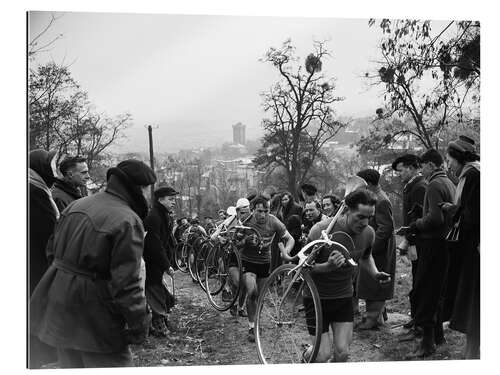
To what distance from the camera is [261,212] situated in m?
6.57

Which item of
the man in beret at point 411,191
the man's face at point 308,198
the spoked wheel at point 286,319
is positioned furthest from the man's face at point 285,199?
the spoked wheel at point 286,319

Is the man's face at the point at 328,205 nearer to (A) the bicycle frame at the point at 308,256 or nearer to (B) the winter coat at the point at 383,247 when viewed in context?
(B) the winter coat at the point at 383,247

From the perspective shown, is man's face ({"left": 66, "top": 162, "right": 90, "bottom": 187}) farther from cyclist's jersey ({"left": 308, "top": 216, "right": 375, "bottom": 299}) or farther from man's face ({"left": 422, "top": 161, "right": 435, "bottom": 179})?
man's face ({"left": 422, "top": 161, "right": 435, "bottom": 179})

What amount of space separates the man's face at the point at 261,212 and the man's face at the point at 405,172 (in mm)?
1325

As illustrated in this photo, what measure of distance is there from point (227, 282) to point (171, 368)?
1.80 m

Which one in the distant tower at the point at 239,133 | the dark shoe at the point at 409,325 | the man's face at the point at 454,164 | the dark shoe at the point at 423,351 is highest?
the distant tower at the point at 239,133

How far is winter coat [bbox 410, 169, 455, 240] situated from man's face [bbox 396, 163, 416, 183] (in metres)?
0.32

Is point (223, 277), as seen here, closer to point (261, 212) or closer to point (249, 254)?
point (249, 254)

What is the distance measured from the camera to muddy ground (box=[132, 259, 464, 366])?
19.1 ft

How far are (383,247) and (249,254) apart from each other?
139 cm

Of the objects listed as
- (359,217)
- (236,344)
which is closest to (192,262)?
(236,344)

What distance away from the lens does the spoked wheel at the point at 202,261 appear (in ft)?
26.1

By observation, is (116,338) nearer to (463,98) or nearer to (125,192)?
(125,192)

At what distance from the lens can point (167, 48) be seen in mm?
5902
